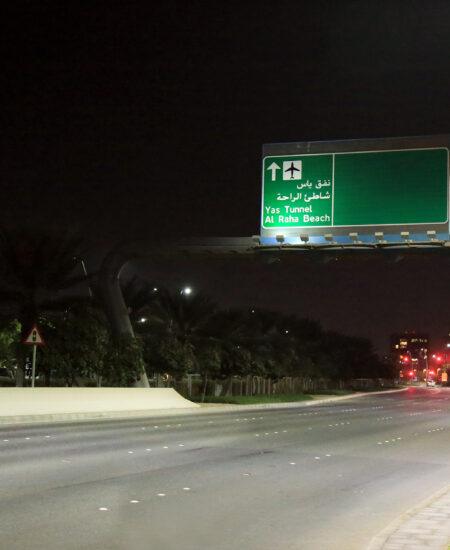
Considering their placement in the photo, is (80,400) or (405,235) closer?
(405,235)

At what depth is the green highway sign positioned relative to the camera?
27.5 meters

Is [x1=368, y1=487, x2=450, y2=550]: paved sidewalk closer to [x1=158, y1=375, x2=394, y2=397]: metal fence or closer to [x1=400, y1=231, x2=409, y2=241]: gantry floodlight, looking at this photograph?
[x1=400, y1=231, x2=409, y2=241]: gantry floodlight

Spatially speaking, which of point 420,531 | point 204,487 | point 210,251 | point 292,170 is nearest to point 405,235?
point 292,170

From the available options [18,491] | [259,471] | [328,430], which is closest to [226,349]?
[328,430]

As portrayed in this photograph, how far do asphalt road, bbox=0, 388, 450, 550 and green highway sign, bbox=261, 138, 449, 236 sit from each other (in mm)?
9057

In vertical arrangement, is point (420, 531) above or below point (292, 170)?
below

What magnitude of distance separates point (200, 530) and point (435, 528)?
8.03ft

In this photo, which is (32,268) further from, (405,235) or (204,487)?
(204,487)

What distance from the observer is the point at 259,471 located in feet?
44.0

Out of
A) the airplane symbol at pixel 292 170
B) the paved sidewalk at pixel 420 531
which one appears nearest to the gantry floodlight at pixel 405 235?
the airplane symbol at pixel 292 170

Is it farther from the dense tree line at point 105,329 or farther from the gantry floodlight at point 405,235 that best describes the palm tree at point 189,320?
the gantry floodlight at point 405,235

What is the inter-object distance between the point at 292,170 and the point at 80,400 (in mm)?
11125

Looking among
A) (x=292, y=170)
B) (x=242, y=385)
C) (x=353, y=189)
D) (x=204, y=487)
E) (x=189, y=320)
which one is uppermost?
(x=292, y=170)

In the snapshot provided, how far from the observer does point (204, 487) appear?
1141cm
